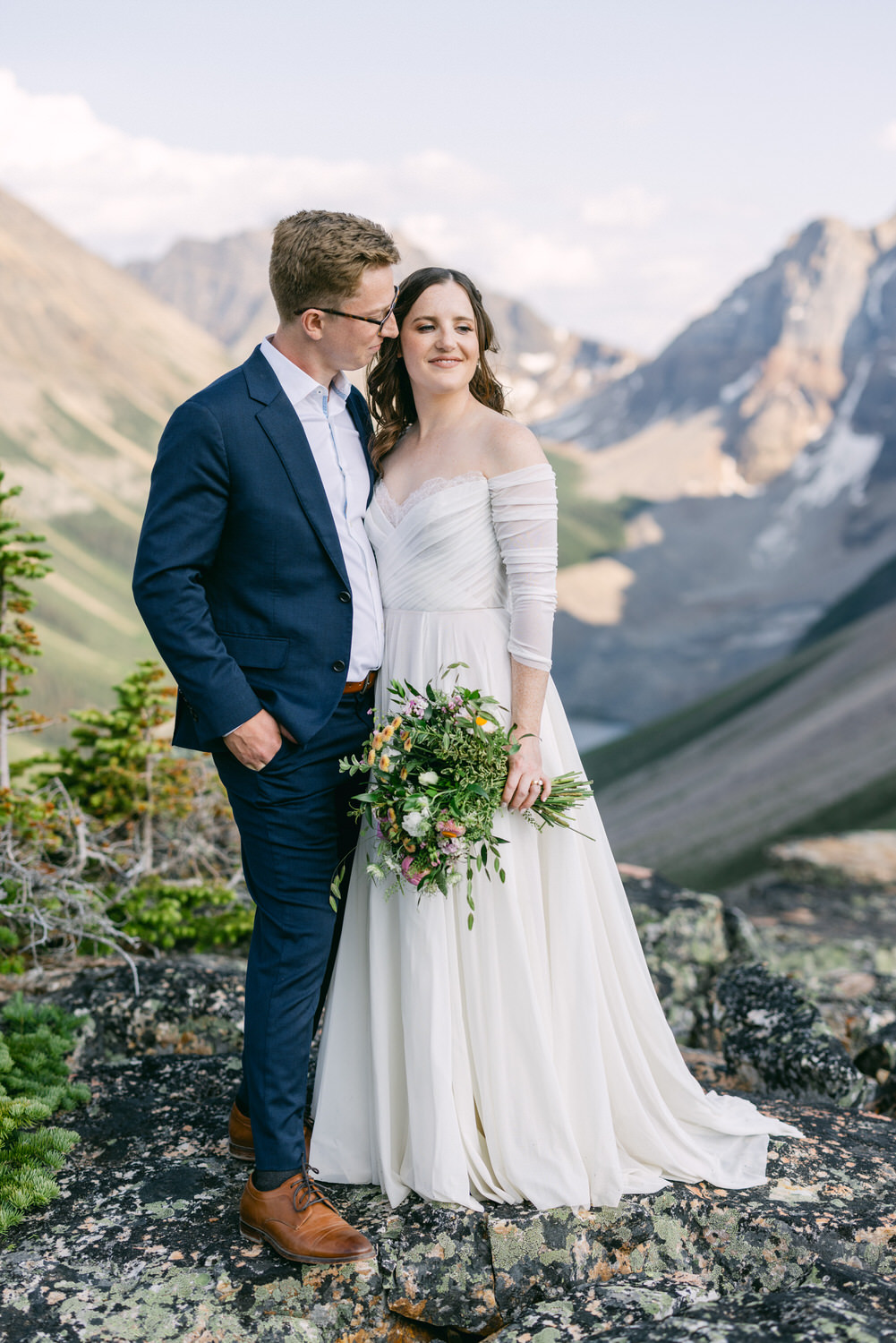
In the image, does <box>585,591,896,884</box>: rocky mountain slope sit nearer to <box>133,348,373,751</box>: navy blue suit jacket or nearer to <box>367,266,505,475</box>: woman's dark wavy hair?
<box>367,266,505,475</box>: woman's dark wavy hair

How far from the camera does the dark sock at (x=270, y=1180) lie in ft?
9.60

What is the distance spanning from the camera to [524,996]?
124 inches

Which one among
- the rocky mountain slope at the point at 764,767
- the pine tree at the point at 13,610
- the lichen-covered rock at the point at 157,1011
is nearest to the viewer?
the lichen-covered rock at the point at 157,1011

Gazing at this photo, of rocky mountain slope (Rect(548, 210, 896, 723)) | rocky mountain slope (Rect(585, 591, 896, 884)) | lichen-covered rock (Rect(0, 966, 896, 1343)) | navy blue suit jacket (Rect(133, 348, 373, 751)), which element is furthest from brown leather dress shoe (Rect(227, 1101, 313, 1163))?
rocky mountain slope (Rect(548, 210, 896, 723))

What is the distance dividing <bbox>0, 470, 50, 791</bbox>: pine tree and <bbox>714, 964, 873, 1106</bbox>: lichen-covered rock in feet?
12.2

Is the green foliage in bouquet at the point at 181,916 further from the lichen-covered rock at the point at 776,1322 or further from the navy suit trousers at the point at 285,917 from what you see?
the lichen-covered rock at the point at 776,1322

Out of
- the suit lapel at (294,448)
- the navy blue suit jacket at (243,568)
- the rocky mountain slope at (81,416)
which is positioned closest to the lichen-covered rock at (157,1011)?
the navy blue suit jacket at (243,568)

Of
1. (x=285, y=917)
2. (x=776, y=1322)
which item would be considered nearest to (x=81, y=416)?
(x=285, y=917)

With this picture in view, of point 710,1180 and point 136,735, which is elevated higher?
point 136,735

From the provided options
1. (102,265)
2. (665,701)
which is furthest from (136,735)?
(102,265)

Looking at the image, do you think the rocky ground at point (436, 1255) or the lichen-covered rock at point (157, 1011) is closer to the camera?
the rocky ground at point (436, 1255)

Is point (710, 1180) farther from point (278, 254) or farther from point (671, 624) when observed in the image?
point (671, 624)

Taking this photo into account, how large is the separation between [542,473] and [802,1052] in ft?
9.10

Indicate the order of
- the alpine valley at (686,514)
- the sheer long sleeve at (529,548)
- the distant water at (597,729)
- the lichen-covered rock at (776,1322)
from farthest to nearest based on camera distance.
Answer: the distant water at (597,729), the alpine valley at (686,514), the sheer long sleeve at (529,548), the lichen-covered rock at (776,1322)
